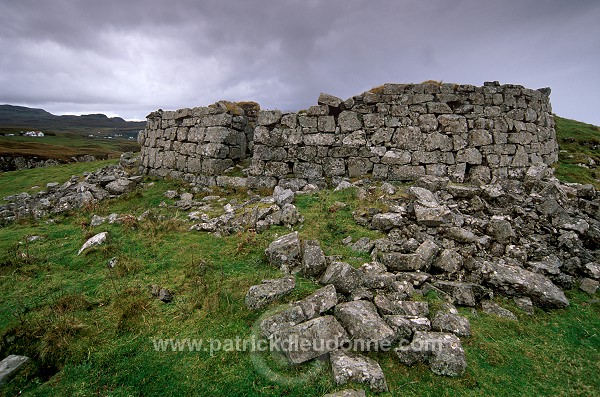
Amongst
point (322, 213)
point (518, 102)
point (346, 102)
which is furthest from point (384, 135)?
point (518, 102)

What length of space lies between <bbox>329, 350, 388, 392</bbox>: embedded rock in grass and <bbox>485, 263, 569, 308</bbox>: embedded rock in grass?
3.65m

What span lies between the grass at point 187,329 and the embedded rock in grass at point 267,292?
0.16 m

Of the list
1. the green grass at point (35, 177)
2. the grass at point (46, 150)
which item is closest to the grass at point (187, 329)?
the green grass at point (35, 177)

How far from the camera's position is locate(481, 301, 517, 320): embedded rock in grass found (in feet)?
18.9

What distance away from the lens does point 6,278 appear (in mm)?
6934

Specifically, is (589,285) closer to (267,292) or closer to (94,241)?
(267,292)

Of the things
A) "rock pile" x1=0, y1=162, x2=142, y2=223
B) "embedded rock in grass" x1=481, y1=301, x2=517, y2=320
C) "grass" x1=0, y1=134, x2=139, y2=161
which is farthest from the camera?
"grass" x1=0, y1=134, x2=139, y2=161

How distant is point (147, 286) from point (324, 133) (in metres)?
9.16

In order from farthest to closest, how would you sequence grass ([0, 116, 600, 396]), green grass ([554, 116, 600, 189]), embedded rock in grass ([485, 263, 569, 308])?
green grass ([554, 116, 600, 189]), embedded rock in grass ([485, 263, 569, 308]), grass ([0, 116, 600, 396])

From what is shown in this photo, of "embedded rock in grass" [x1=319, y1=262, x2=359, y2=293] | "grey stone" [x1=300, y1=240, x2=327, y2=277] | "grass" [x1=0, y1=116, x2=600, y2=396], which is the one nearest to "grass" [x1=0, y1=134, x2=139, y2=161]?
"grass" [x1=0, y1=116, x2=600, y2=396]

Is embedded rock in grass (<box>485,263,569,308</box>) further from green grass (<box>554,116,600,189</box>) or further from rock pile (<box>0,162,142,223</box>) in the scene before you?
rock pile (<box>0,162,142,223</box>)

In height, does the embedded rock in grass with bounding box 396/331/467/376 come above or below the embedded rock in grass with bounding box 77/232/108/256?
above

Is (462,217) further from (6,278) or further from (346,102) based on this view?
(6,278)

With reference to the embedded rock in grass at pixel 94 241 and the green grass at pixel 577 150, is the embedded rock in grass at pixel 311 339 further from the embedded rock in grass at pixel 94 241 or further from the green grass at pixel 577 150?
the green grass at pixel 577 150
